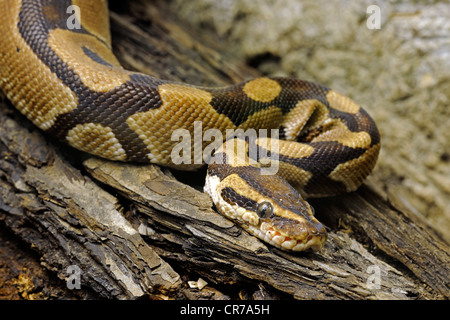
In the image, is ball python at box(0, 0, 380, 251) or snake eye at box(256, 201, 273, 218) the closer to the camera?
snake eye at box(256, 201, 273, 218)

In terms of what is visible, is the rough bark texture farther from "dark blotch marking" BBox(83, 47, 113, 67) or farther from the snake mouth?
"dark blotch marking" BBox(83, 47, 113, 67)

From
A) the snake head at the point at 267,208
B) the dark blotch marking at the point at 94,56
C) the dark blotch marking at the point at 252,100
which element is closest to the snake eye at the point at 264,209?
the snake head at the point at 267,208

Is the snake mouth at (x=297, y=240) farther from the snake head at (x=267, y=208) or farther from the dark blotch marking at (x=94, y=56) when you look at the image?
the dark blotch marking at (x=94, y=56)

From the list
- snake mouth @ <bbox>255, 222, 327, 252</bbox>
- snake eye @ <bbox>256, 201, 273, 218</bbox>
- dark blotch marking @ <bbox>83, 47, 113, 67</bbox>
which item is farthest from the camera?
dark blotch marking @ <bbox>83, 47, 113, 67</bbox>

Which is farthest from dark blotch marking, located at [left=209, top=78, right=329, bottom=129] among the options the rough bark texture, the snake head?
the rough bark texture

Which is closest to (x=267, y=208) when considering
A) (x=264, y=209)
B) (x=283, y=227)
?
(x=264, y=209)

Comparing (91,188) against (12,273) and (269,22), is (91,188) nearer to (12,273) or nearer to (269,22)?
(12,273)

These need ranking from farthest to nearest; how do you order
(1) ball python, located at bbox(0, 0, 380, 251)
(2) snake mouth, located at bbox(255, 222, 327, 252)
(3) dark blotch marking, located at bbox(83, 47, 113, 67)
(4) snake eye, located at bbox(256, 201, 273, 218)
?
1. (3) dark blotch marking, located at bbox(83, 47, 113, 67)
2. (1) ball python, located at bbox(0, 0, 380, 251)
3. (4) snake eye, located at bbox(256, 201, 273, 218)
4. (2) snake mouth, located at bbox(255, 222, 327, 252)

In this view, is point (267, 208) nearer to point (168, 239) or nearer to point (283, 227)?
point (283, 227)
